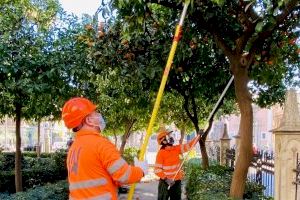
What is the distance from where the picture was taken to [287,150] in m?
5.98

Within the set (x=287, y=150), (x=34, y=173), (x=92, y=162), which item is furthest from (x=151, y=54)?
(x=92, y=162)

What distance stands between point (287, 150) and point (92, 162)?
270cm

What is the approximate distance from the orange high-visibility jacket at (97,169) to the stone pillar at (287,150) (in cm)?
225

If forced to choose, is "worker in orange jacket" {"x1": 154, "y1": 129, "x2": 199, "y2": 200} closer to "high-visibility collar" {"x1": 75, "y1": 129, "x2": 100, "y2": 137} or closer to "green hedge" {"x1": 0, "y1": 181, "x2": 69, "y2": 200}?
"green hedge" {"x1": 0, "y1": 181, "x2": 69, "y2": 200}

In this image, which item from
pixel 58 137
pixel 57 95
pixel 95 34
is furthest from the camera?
pixel 58 137

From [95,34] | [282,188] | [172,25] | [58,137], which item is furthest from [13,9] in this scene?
[58,137]

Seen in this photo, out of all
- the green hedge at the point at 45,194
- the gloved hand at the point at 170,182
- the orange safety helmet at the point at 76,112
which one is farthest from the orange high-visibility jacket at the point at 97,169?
the gloved hand at the point at 170,182

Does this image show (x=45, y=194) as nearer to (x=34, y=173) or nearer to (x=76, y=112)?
(x=34, y=173)

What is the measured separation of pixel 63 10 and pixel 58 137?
54.1 meters

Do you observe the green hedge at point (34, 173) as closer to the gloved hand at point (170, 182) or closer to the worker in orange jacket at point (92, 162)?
the gloved hand at point (170, 182)

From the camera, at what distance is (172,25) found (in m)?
10.2

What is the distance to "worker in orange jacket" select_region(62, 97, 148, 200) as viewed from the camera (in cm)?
425

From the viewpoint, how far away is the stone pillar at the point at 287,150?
5.90m

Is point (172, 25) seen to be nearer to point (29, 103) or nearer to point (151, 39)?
point (151, 39)
